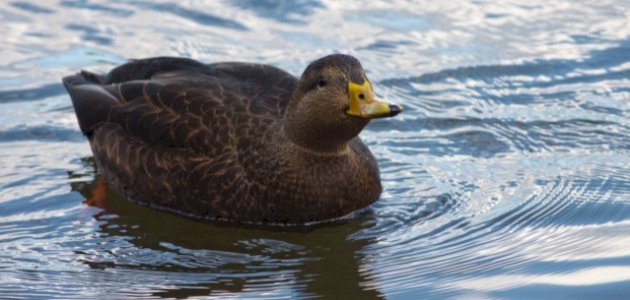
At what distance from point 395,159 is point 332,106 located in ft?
6.37

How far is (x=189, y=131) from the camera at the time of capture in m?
10.2

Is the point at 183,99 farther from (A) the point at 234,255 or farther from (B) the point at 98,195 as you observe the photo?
(A) the point at 234,255

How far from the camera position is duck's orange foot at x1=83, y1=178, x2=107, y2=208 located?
35.1ft

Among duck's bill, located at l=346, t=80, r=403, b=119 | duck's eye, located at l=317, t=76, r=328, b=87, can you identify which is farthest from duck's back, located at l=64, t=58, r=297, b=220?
A: duck's bill, located at l=346, t=80, r=403, b=119

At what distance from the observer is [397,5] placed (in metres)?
15.1

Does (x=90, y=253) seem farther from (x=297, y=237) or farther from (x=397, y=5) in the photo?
(x=397, y=5)

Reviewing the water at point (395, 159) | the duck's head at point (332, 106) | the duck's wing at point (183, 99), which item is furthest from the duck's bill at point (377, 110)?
the duck's wing at point (183, 99)

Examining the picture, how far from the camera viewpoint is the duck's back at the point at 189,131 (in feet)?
32.6

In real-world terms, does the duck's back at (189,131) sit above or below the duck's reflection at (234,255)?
above

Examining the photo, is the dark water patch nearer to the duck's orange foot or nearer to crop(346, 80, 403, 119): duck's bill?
the duck's orange foot

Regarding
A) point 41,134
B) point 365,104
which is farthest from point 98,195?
point 365,104

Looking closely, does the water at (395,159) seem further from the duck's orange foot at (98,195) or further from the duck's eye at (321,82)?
the duck's eye at (321,82)

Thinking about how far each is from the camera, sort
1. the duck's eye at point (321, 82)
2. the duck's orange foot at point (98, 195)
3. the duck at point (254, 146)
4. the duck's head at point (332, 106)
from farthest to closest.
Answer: the duck's orange foot at point (98, 195), the duck at point (254, 146), the duck's eye at point (321, 82), the duck's head at point (332, 106)

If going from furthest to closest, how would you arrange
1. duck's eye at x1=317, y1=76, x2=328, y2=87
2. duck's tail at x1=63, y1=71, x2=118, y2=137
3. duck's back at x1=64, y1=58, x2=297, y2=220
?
duck's tail at x1=63, y1=71, x2=118, y2=137 < duck's back at x1=64, y1=58, x2=297, y2=220 < duck's eye at x1=317, y1=76, x2=328, y2=87
